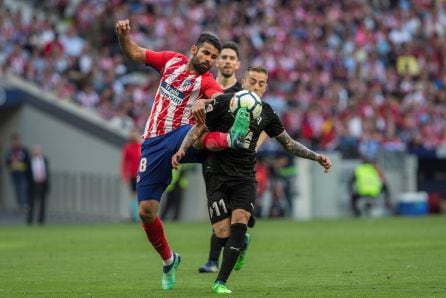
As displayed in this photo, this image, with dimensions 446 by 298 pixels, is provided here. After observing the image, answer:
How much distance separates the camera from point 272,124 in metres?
11.3

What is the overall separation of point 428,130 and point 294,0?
240 inches

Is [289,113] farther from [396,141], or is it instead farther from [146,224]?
[146,224]

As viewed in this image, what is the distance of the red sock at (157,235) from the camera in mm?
11430

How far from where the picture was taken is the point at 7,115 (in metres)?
31.2

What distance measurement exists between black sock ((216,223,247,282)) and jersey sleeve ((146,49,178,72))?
5.93 feet

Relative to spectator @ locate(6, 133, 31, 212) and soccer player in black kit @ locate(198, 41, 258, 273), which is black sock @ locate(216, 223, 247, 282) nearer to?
soccer player in black kit @ locate(198, 41, 258, 273)

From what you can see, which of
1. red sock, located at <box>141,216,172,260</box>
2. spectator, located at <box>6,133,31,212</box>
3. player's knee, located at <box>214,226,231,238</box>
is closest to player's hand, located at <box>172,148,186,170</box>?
red sock, located at <box>141,216,172,260</box>

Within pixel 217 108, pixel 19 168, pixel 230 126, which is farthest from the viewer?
pixel 19 168

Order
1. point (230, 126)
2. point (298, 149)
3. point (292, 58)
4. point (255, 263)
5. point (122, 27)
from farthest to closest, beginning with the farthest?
point (292, 58) < point (255, 263) < point (298, 149) < point (230, 126) < point (122, 27)

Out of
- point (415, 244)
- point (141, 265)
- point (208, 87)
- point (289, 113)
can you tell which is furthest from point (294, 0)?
point (208, 87)

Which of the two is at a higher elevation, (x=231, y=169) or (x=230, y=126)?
(x=230, y=126)

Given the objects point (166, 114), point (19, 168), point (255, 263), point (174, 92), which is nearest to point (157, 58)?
point (174, 92)

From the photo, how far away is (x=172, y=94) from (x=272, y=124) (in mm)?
1014

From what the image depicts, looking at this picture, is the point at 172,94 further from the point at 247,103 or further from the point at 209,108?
the point at 247,103
